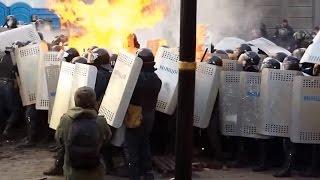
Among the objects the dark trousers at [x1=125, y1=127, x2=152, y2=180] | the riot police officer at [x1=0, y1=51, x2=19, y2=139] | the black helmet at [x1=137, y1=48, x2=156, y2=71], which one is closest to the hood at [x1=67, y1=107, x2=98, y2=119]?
the dark trousers at [x1=125, y1=127, x2=152, y2=180]

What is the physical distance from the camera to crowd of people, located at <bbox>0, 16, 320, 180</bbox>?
5.42m

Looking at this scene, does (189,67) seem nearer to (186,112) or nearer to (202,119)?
(186,112)

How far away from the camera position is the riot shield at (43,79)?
912cm

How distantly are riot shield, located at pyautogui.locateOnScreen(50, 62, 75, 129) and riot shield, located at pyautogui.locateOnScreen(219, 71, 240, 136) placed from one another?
239 centimetres

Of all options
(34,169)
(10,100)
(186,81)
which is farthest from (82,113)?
(10,100)

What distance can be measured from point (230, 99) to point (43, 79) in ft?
10.4

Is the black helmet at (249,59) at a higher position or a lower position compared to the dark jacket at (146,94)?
higher

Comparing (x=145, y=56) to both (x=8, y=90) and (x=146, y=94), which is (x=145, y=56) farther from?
(x=8, y=90)

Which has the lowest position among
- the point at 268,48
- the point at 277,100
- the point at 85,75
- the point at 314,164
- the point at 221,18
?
the point at 314,164

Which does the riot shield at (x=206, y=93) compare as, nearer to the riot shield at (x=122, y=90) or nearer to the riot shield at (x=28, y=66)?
the riot shield at (x=122, y=90)

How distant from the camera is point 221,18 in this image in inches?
776

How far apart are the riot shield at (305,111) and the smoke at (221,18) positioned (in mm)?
7393

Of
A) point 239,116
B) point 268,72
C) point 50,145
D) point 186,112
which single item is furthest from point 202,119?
point 186,112

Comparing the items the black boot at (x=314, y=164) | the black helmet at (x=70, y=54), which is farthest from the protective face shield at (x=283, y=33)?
the black helmet at (x=70, y=54)
